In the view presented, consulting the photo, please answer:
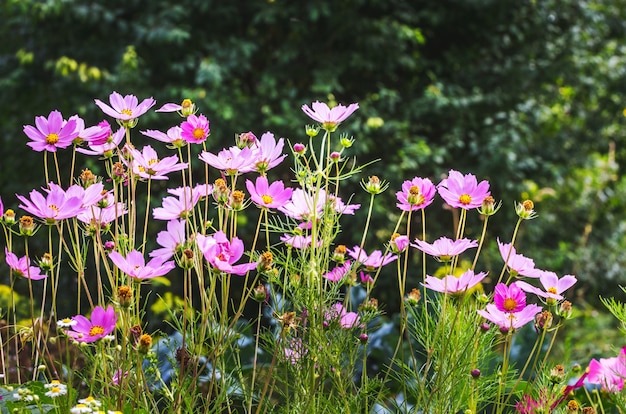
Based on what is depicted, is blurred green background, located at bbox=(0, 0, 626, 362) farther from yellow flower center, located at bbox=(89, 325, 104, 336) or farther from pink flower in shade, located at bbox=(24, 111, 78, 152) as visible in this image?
yellow flower center, located at bbox=(89, 325, 104, 336)

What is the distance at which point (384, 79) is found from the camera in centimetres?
463

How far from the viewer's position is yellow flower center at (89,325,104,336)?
91 cm

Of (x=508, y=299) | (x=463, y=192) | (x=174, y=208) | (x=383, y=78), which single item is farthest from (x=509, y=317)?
(x=383, y=78)

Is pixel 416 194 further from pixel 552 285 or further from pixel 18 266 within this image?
pixel 18 266

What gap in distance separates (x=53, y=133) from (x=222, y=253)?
30cm

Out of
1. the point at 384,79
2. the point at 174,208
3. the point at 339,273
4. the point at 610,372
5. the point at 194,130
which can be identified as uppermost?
the point at 194,130

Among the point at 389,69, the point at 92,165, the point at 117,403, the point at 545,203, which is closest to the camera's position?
the point at 117,403

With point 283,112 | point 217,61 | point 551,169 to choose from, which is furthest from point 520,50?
point 217,61

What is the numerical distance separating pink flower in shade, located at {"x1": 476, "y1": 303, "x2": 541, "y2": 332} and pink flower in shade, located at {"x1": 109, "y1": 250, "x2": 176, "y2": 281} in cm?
37

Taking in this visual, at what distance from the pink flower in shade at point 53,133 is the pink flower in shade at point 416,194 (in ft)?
1.36

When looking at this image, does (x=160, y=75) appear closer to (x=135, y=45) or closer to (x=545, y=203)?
(x=135, y=45)

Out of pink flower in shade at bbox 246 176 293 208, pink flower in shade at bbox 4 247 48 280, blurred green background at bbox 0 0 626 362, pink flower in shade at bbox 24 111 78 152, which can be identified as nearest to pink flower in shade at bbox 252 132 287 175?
pink flower in shade at bbox 246 176 293 208

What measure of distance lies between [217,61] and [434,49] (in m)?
1.34

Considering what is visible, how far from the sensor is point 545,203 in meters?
5.08
